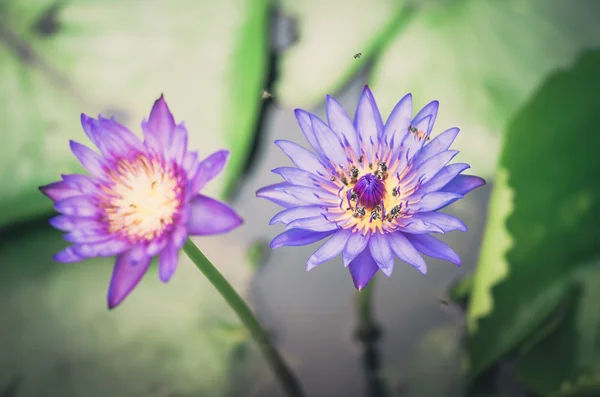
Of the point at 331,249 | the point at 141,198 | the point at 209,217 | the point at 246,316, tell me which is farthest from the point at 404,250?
the point at 141,198

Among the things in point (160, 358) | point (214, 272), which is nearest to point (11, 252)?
point (160, 358)

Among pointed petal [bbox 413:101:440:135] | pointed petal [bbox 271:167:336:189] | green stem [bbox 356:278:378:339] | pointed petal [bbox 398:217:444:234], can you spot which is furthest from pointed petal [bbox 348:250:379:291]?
green stem [bbox 356:278:378:339]

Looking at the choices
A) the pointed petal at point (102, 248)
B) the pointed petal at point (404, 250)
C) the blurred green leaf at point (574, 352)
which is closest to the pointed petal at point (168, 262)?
the pointed petal at point (102, 248)

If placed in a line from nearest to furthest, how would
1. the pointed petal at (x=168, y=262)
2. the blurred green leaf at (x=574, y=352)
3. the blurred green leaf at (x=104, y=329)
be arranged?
the pointed petal at (x=168, y=262) < the blurred green leaf at (x=574, y=352) < the blurred green leaf at (x=104, y=329)

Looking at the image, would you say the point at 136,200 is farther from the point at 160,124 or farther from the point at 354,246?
the point at 354,246

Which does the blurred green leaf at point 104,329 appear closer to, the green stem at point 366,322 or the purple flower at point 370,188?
the green stem at point 366,322

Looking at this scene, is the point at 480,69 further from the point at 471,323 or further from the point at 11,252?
the point at 11,252
